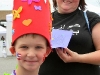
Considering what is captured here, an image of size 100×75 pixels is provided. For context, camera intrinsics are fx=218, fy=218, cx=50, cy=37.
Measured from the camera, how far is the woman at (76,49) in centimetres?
141

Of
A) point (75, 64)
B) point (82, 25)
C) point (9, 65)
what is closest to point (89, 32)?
point (82, 25)

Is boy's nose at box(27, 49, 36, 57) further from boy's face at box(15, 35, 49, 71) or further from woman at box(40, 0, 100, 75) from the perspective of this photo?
woman at box(40, 0, 100, 75)

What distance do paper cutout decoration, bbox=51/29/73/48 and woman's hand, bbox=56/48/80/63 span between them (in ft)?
0.23

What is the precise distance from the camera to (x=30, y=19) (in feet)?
3.43

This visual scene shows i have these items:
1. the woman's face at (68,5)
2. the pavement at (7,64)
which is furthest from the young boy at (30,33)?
the pavement at (7,64)

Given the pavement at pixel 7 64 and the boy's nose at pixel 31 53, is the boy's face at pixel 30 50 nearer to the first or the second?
the boy's nose at pixel 31 53

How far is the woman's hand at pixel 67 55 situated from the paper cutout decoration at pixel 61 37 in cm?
7

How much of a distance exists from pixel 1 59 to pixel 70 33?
10.4 feet

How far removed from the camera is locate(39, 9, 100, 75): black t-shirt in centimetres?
144

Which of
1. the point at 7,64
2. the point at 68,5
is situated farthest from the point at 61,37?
the point at 7,64

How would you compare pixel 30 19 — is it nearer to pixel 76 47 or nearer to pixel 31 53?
pixel 31 53

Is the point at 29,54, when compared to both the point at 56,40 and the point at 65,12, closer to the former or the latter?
the point at 56,40

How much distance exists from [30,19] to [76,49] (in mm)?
522

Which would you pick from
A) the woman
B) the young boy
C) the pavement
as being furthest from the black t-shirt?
the pavement
